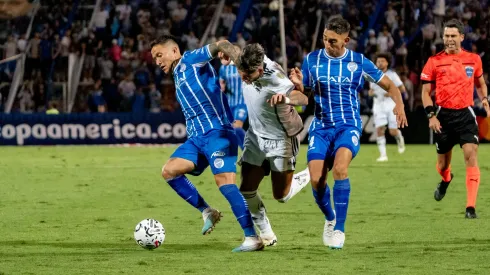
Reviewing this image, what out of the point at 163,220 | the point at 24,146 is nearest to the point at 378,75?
the point at 163,220

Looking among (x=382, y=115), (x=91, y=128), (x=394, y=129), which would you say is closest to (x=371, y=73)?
(x=382, y=115)

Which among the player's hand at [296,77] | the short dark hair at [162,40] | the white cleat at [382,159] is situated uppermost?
the short dark hair at [162,40]

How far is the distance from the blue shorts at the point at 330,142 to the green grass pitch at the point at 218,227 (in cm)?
84

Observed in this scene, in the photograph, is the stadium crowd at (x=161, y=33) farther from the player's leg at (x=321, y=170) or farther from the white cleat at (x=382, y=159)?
the player's leg at (x=321, y=170)

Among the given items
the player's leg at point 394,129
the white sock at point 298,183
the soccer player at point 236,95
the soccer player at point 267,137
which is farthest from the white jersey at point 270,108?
the player's leg at point 394,129

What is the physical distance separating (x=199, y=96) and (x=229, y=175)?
2.60 feet

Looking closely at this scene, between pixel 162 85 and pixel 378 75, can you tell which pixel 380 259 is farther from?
pixel 162 85

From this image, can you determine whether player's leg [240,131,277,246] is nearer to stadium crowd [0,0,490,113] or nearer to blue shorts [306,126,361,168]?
blue shorts [306,126,361,168]

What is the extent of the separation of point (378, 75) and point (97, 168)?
36.3ft

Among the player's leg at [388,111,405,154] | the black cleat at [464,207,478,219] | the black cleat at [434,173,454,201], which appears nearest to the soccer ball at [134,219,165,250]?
the black cleat at [464,207,478,219]

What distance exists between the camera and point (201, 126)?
30.5 ft

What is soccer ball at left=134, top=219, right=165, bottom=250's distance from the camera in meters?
9.07

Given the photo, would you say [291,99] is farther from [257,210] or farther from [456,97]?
[456,97]

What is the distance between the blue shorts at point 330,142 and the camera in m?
9.29
